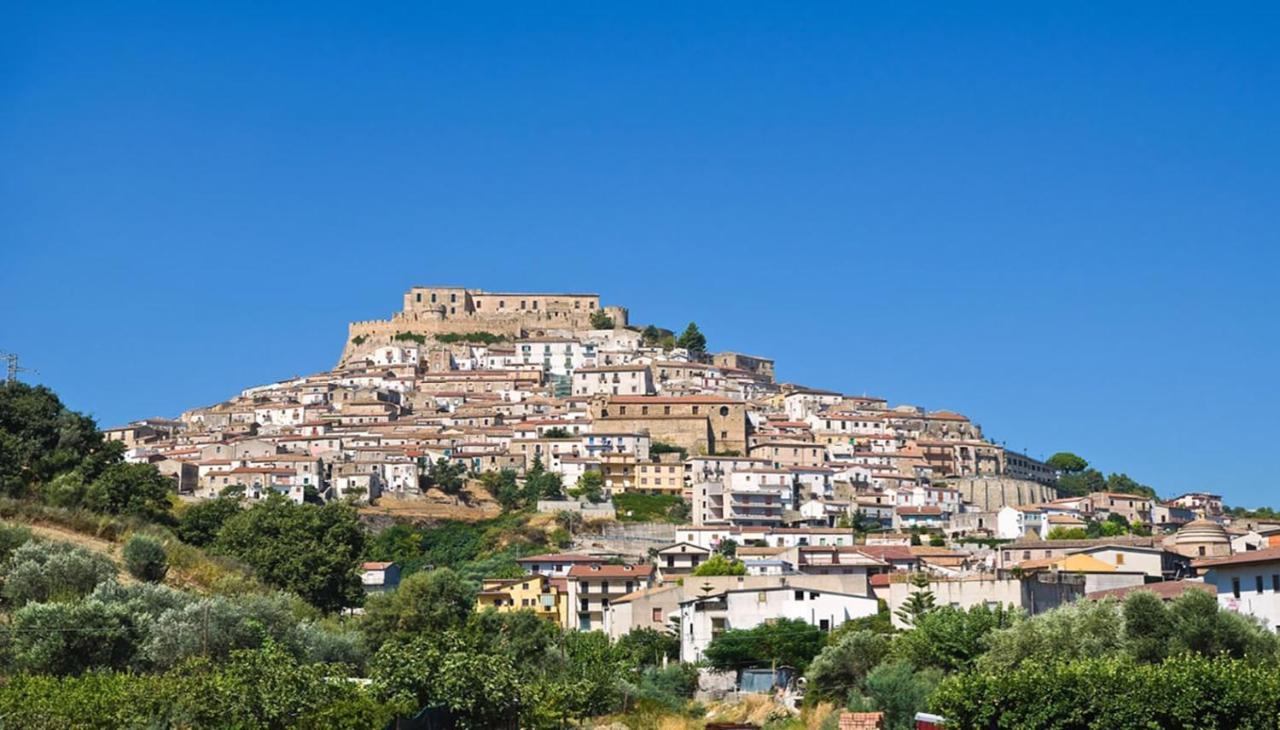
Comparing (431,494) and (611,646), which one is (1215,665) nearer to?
(611,646)

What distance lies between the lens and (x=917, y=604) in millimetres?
48594

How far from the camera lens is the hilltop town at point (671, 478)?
2279 inches

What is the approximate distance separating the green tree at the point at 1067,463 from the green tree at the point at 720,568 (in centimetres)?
6493

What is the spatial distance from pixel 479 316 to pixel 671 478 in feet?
149

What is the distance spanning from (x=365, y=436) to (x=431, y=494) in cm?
1272

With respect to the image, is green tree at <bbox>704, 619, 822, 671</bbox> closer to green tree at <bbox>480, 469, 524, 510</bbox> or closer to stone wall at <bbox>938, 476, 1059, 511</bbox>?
green tree at <bbox>480, 469, 524, 510</bbox>

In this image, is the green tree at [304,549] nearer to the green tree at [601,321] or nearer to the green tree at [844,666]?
the green tree at [844,666]

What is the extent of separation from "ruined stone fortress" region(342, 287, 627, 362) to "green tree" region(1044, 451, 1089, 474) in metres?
38.0

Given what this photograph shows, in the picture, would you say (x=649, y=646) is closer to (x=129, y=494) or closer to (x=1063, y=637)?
(x=129, y=494)

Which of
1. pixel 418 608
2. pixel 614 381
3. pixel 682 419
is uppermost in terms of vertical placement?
pixel 614 381

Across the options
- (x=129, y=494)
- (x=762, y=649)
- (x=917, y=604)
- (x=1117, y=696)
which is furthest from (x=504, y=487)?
(x=1117, y=696)

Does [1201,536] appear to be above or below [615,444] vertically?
below

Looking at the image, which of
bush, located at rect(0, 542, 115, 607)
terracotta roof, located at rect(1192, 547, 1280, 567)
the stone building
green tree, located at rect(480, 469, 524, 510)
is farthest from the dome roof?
the stone building

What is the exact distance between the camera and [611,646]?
53.9 metres
